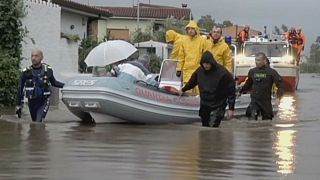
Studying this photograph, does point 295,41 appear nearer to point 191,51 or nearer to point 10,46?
point 10,46

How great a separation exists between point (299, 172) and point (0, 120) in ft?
23.8

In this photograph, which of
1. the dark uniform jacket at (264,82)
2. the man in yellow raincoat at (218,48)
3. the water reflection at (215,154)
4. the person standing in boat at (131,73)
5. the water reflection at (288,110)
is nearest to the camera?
the water reflection at (215,154)

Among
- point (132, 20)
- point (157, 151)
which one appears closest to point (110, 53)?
point (157, 151)

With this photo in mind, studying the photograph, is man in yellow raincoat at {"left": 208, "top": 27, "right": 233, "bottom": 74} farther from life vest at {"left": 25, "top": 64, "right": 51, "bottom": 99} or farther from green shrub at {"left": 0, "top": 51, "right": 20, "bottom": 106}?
green shrub at {"left": 0, "top": 51, "right": 20, "bottom": 106}

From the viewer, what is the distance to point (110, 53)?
14734 mm

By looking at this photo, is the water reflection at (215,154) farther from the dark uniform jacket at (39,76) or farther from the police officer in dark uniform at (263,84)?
the dark uniform jacket at (39,76)

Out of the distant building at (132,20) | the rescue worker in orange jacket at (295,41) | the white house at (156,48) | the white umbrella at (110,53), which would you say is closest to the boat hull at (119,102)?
the white umbrella at (110,53)

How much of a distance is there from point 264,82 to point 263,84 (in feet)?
0.15

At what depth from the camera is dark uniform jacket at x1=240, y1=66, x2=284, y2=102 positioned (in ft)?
46.3

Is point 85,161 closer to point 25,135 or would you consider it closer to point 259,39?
point 25,135

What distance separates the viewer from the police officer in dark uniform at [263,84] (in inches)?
556

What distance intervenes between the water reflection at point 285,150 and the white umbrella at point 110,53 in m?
3.66

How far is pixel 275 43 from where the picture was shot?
2878cm

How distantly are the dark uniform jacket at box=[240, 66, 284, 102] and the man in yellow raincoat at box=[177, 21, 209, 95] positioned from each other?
3.96 ft
